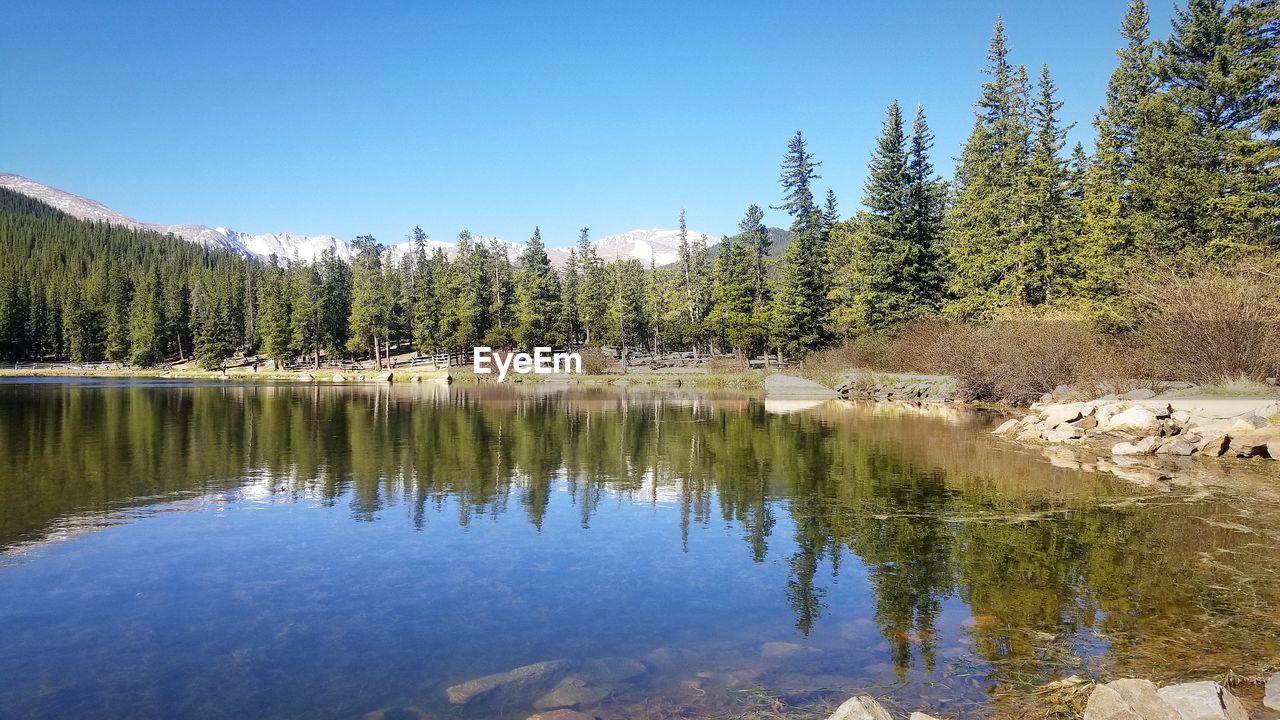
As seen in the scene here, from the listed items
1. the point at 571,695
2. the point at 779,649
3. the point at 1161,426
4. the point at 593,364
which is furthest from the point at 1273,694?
the point at 593,364

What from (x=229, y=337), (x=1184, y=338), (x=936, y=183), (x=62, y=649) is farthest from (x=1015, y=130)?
(x=229, y=337)

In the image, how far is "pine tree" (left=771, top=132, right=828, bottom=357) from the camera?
5572 cm

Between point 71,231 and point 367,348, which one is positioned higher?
point 71,231

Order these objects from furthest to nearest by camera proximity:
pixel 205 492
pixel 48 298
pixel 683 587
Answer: pixel 48 298 < pixel 205 492 < pixel 683 587

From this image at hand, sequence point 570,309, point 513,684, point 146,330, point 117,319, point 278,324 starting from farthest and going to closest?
1. point 117,319
2. point 146,330
3. point 278,324
4. point 570,309
5. point 513,684

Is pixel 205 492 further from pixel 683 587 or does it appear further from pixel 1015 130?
pixel 1015 130

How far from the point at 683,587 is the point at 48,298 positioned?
5034 inches

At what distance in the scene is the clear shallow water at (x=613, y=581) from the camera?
617cm

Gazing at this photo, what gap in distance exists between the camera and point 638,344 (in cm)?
9206

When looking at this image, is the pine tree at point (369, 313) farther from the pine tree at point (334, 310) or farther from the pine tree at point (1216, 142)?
the pine tree at point (1216, 142)

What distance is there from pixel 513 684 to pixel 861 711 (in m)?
2.91

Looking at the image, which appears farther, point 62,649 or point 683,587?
point 683,587

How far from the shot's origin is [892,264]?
48.1 meters

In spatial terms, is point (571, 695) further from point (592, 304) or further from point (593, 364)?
point (592, 304)
